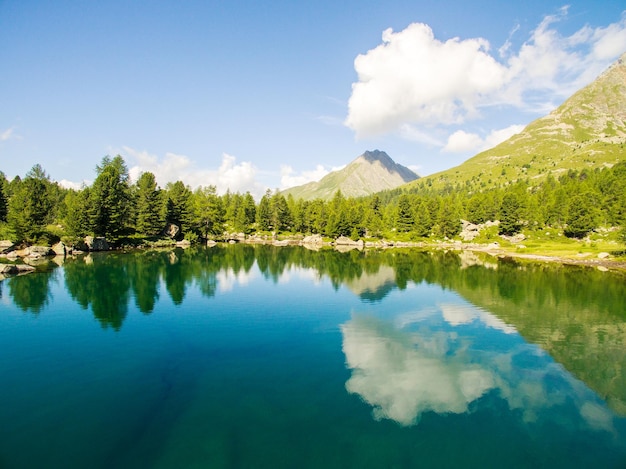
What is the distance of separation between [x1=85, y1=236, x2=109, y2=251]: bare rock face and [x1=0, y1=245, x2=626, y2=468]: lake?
50.6m

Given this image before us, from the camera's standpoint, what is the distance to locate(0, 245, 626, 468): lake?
55.2 ft

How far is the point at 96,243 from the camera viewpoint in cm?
10019

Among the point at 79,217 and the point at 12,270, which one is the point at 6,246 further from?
the point at 12,270

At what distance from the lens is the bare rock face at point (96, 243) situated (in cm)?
9888

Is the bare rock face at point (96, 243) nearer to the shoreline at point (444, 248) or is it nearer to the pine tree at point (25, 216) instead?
the shoreline at point (444, 248)

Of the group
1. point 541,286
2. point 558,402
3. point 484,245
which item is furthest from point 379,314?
point 484,245

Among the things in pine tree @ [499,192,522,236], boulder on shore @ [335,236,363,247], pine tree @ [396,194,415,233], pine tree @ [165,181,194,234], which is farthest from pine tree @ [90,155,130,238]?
pine tree @ [499,192,522,236]

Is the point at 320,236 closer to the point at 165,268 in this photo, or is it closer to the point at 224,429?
the point at 165,268

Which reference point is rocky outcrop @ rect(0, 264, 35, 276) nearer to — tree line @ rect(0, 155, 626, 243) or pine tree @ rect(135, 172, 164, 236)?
tree line @ rect(0, 155, 626, 243)

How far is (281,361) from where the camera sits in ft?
88.6

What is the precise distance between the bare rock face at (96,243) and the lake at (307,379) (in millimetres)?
50585

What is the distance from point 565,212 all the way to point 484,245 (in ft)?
110

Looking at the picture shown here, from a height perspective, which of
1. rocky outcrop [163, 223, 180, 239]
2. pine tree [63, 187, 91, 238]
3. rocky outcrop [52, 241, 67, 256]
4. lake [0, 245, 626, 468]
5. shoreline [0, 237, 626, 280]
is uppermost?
pine tree [63, 187, 91, 238]

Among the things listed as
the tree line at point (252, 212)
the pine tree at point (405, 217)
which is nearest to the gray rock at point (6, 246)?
the tree line at point (252, 212)
